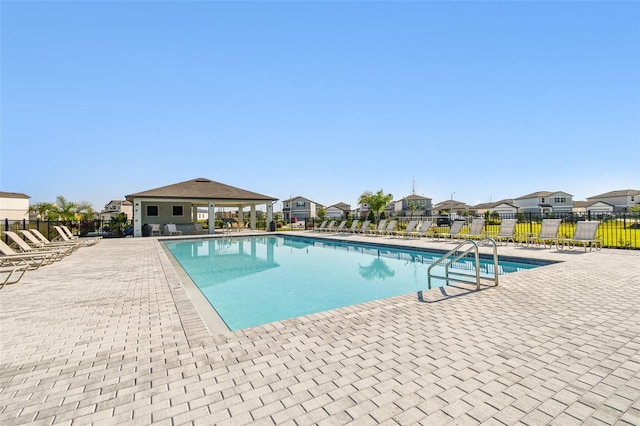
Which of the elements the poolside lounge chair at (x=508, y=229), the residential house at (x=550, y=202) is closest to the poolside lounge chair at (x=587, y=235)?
the poolside lounge chair at (x=508, y=229)

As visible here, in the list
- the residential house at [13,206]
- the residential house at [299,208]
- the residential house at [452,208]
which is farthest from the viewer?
the residential house at [452,208]

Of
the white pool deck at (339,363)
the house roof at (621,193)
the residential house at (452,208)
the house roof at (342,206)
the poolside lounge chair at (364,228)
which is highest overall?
the house roof at (621,193)

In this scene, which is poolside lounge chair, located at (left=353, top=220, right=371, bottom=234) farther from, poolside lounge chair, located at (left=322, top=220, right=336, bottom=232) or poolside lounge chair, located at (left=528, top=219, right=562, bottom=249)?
poolside lounge chair, located at (left=528, top=219, right=562, bottom=249)

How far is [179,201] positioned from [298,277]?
57.9 feet

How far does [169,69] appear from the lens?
44.4ft

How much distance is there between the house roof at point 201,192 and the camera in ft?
72.5

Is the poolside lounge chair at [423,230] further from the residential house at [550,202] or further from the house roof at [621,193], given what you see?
the house roof at [621,193]

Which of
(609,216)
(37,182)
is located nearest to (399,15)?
(609,216)

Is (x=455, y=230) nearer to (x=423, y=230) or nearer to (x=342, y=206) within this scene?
(x=423, y=230)

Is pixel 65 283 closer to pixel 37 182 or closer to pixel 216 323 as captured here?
pixel 216 323

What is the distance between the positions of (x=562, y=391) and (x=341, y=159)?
29.2 metres

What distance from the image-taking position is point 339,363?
2.97 metres

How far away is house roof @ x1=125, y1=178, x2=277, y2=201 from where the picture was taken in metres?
22.1

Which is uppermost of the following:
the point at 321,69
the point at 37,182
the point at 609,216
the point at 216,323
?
the point at 321,69
